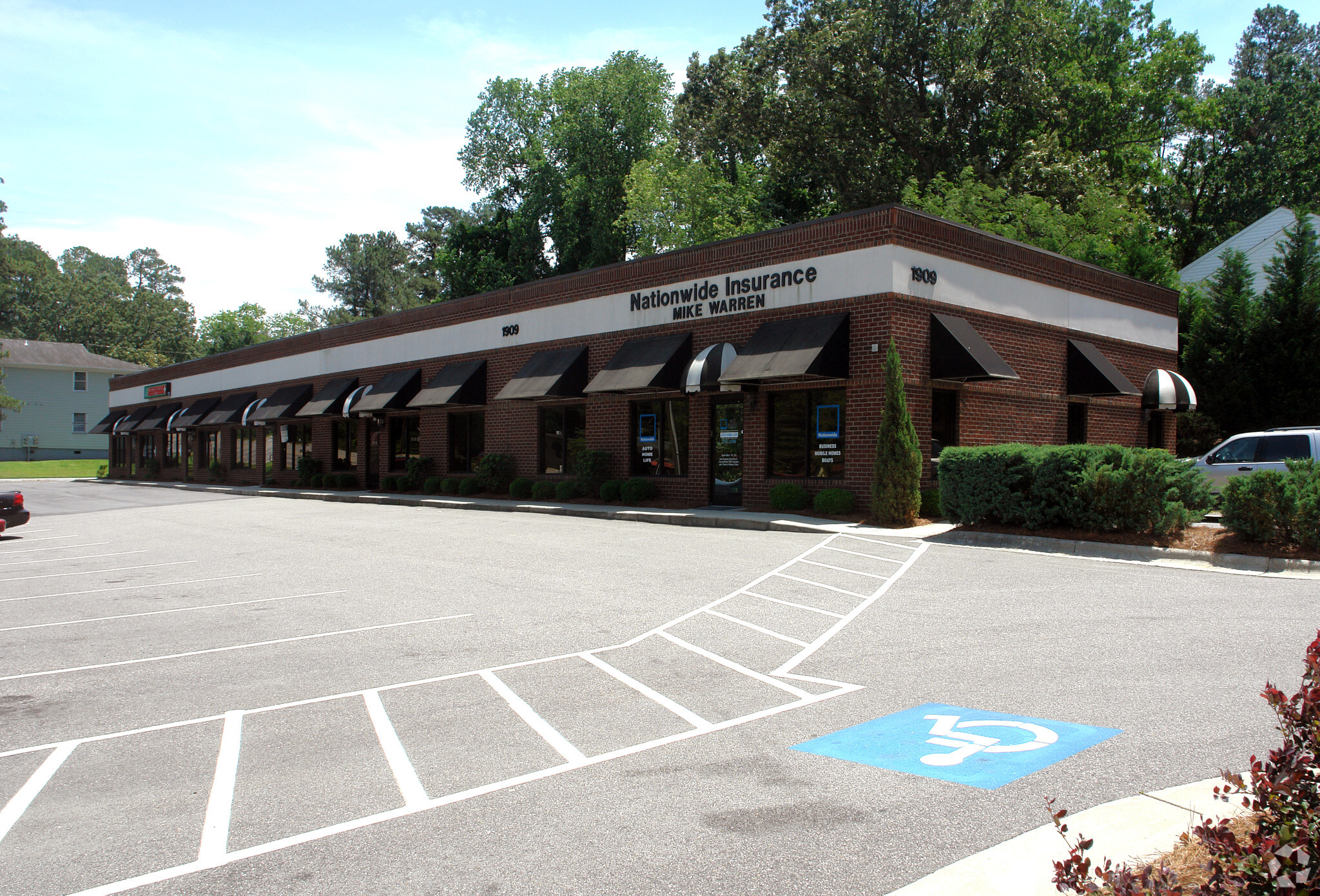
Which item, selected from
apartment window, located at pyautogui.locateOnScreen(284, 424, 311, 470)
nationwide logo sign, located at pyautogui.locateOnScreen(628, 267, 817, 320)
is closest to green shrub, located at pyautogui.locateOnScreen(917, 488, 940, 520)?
nationwide logo sign, located at pyautogui.locateOnScreen(628, 267, 817, 320)

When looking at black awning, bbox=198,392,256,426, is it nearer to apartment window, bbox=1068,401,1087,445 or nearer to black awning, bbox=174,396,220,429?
black awning, bbox=174,396,220,429

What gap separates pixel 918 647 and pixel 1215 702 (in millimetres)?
2400

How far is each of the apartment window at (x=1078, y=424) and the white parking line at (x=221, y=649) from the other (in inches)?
745

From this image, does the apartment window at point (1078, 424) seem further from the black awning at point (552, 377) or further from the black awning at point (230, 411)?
the black awning at point (230, 411)

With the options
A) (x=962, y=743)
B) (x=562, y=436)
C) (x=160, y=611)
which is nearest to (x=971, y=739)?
(x=962, y=743)

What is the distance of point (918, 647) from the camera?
313 inches

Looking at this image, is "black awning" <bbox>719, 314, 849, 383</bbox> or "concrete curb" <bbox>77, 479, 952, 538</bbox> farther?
"black awning" <bbox>719, 314, 849, 383</bbox>

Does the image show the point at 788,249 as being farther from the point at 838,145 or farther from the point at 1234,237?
the point at 1234,237

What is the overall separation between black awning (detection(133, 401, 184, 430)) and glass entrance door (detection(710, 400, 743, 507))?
124ft

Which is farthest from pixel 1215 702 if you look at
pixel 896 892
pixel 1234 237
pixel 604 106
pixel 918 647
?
pixel 604 106

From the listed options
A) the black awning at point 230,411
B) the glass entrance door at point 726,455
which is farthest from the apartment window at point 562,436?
the black awning at point 230,411

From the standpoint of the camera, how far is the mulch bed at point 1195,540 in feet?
40.7

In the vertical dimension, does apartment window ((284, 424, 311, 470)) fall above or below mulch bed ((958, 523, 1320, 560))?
above

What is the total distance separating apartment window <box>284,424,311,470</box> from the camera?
38.9 meters
